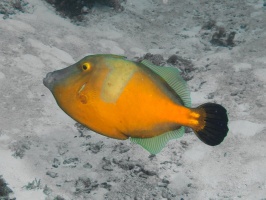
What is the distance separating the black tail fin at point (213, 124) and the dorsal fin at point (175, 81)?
15 centimetres

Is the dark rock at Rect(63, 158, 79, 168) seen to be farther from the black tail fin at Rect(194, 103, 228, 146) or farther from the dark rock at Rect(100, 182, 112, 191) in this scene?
the black tail fin at Rect(194, 103, 228, 146)

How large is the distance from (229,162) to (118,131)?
2816 millimetres

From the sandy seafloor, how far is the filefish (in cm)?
221

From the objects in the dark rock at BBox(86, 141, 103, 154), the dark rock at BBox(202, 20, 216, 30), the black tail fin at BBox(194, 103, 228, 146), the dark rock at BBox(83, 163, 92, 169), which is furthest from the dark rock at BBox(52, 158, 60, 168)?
the dark rock at BBox(202, 20, 216, 30)

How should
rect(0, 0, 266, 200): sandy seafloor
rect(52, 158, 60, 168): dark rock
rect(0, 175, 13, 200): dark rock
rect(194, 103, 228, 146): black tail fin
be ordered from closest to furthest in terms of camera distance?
rect(194, 103, 228, 146): black tail fin < rect(0, 175, 13, 200): dark rock < rect(0, 0, 266, 200): sandy seafloor < rect(52, 158, 60, 168): dark rock

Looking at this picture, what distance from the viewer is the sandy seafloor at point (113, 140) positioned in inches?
158

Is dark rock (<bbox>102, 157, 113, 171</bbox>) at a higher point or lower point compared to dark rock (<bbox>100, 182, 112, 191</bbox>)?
lower

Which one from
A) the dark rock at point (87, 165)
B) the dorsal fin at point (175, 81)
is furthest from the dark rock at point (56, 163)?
the dorsal fin at point (175, 81)

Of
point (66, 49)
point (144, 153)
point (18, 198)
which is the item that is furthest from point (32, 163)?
point (66, 49)

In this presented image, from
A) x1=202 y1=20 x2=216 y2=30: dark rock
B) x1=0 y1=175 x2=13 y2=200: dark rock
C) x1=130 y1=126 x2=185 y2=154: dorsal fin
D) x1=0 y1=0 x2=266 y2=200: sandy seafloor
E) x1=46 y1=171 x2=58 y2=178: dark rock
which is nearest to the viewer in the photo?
x1=130 y1=126 x2=185 y2=154: dorsal fin

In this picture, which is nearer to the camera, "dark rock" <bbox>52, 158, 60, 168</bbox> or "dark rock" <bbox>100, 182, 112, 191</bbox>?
"dark rock" <bbox>100, 182, 112, 191</bbox>

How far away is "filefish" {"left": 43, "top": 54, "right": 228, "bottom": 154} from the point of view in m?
1.88

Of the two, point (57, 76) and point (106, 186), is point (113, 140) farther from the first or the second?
point (57, 76)

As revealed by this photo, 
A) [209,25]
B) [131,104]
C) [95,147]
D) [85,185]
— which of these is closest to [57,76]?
[131,104]
